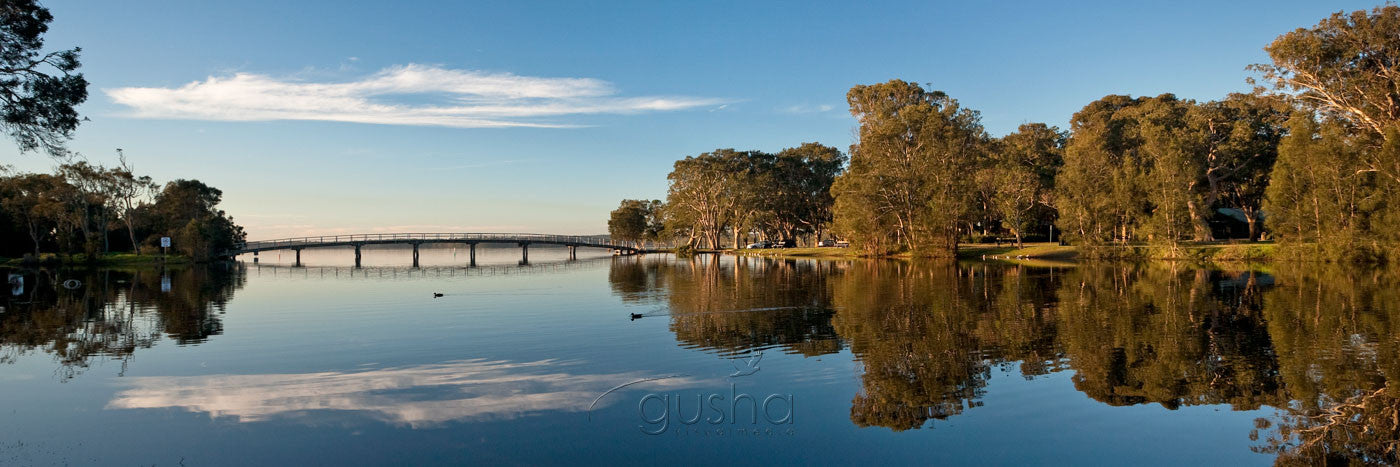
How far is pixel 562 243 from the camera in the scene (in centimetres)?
11475

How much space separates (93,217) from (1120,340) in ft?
336

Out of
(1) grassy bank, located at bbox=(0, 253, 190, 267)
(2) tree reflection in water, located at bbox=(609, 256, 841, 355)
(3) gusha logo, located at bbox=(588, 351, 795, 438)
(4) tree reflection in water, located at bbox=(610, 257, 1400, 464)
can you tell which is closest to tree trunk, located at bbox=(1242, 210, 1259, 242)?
(4) tree reflection in water, located at bbox=(610, 257, 1400, 464)

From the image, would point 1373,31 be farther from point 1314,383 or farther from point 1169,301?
point 1314,383

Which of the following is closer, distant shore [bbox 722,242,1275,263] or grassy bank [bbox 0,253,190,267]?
distant shore [bbox 722,242,1275,263]

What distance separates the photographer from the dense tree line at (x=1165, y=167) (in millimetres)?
48312

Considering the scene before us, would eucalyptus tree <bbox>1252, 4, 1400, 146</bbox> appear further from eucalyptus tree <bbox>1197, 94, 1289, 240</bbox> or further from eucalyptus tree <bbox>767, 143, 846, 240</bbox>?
eucalyptus tree <bbox>767, 143, 846, 240</bbox>

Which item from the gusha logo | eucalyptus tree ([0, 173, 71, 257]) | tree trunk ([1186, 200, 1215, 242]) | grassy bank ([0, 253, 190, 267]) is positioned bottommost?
the gusha logo

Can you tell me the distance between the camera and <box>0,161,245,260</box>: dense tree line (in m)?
74.8

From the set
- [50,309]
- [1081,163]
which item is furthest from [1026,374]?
[1081,163]

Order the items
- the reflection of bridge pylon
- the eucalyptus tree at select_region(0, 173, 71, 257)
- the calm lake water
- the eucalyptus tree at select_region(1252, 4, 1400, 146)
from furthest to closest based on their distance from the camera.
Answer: the eucalyptus tree at select_region(0, 173, 71, 257)
the reflection of bridge pylon
the eucalyptus tree at select_region(1252, 4, 1400, 146)
the calm lake water

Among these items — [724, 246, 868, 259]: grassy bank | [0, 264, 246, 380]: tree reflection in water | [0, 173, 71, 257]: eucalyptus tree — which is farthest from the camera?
[724, 246, 868, 259]: grassy bank

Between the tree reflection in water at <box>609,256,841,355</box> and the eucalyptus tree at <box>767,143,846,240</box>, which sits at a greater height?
the eucalyptus tree at <box>767,143,846,240</box>

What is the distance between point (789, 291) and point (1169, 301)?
51.8 feet

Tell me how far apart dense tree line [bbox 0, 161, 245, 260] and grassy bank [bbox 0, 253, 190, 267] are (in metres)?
0.89
